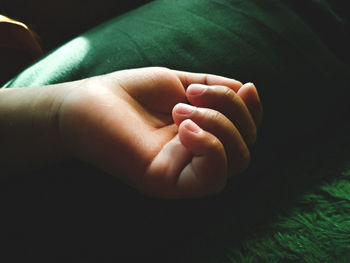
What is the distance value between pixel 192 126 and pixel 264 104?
0.19 meters

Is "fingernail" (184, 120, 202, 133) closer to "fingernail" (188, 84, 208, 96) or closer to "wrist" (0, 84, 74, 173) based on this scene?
"fingernail" (188, 84, 208, 96)

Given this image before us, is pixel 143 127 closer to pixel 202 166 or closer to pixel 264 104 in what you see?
pixel 202 166

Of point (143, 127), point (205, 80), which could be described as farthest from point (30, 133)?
point (205, 80)

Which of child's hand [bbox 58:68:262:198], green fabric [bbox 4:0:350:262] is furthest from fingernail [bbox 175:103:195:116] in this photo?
green fabric [bbox 4:0:350:262]

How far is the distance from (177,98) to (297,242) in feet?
0.93

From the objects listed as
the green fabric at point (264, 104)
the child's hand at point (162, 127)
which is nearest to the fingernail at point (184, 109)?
the child's hand at point (162, 127)

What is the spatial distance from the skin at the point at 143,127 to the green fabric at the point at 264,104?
5 cm

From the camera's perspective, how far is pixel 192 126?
0.40m

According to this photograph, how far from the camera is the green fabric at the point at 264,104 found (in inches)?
17.4

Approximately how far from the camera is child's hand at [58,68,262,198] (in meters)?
0.39

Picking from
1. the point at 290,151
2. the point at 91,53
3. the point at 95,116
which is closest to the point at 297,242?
the point at 290,151

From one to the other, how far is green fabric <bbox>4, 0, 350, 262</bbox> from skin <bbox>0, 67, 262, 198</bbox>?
5 cm

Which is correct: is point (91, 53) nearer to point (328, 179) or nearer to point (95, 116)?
point (95, 116)

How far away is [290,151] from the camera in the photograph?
0.56 m
